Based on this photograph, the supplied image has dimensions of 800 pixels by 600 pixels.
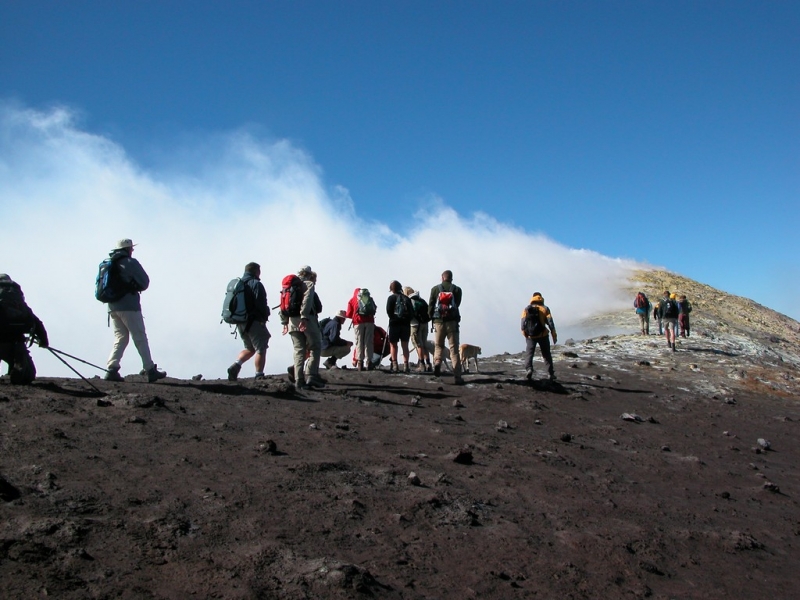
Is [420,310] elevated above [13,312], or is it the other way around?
[420,310]

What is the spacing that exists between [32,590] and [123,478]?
1965 mm

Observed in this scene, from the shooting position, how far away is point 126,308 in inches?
408

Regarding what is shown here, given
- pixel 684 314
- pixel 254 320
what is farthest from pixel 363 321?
pixel 684 314

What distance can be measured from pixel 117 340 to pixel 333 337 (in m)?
5.94

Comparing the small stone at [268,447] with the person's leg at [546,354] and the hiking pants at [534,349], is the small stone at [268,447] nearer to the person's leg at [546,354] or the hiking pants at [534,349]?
the hiking pants at [534,349]

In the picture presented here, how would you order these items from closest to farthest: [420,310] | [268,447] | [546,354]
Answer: [268,447] < [546,354] < [420,310]

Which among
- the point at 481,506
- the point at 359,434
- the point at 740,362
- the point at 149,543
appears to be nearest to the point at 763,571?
the point at 481,506

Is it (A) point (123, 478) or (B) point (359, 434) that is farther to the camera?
(B) point (359, 434)

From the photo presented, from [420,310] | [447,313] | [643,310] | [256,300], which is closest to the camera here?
[256,300]

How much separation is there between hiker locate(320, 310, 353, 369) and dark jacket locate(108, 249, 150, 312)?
5664mm

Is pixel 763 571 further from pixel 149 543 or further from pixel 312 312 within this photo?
pixel 312 312

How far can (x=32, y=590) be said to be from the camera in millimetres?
4145

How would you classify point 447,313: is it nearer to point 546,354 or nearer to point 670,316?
point 546,354

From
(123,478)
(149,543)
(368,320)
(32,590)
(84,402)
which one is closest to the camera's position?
(32,590)
